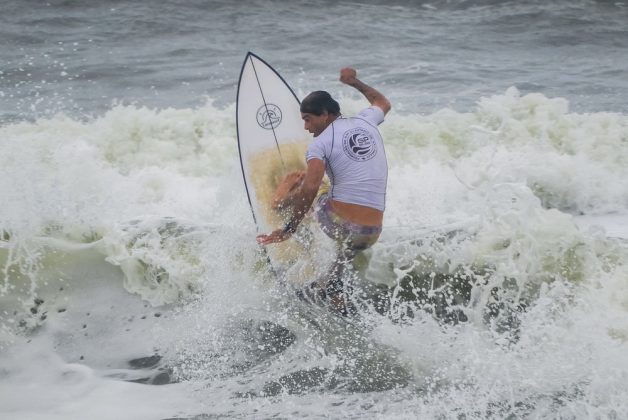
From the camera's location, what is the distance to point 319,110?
14.7 feet

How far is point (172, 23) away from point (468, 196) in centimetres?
854

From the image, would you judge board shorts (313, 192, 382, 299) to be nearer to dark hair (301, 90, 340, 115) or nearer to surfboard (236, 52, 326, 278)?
surfboard (236, 52, 326, 278)

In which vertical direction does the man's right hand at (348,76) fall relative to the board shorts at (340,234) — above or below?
above

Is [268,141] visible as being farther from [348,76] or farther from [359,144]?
[359,144]

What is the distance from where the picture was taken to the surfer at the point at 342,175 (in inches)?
173

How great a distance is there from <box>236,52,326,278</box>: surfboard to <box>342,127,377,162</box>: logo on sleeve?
0.83 metres

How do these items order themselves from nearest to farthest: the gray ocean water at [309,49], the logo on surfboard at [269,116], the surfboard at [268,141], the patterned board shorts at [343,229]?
the patterned board shorts at [343,229] < the surfboard at [268,141] < the logo on surfboard at [269,116] < the gray ocean water at [309,49]

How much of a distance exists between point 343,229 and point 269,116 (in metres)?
1.31

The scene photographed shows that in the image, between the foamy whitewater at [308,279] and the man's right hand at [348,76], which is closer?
the foamy whitewater at [308,279]

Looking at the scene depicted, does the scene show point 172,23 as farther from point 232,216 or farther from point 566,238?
point 566,238

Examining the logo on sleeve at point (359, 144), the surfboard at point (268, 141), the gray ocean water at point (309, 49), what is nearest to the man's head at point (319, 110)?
the logo on sleeve at point (359, 144)

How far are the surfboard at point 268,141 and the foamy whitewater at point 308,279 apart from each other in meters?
0.17

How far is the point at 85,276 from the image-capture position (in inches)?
217

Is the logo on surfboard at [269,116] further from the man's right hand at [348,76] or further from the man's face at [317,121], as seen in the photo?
the man's face at [317,121]
